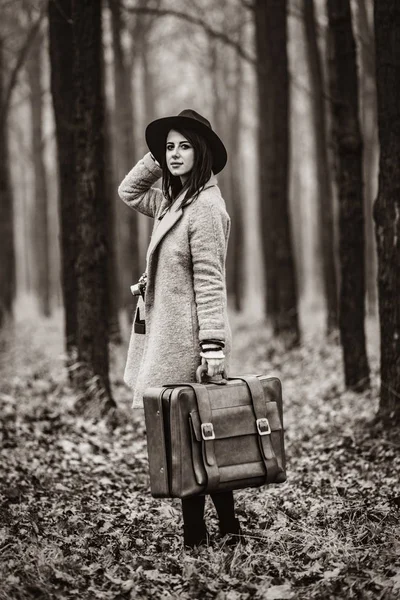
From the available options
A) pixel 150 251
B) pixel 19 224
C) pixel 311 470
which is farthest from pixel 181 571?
pixel 19 224

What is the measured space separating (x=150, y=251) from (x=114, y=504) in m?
2.03

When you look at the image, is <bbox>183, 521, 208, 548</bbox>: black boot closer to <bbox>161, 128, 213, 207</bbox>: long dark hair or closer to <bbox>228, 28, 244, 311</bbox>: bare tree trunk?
<bbox>161, 128, 213, 207</bbox>: long dark hair

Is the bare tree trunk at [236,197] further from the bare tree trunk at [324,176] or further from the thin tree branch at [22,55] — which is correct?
the thin tree branch at [22,55]

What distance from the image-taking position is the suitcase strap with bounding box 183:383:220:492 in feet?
13.1

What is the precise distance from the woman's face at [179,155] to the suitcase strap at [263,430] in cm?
127

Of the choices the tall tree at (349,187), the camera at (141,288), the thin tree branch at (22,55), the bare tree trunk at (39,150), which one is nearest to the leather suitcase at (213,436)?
the camera at (141,288)

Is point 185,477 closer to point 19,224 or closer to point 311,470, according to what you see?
point 311,470

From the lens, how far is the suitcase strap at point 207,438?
3986mm

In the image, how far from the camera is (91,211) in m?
8.19

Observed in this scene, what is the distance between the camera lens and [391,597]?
145 inches

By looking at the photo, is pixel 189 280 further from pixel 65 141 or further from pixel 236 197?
pixel 236 197

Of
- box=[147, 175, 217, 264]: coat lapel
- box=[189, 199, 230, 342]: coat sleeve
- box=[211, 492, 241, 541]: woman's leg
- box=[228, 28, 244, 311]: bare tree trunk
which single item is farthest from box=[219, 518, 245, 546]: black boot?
box=[228, 28, 244, 311]: bare tree trunk

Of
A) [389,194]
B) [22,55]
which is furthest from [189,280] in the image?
[22,55]

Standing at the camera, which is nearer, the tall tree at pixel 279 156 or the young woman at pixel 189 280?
the young woman at pixel 189 280
